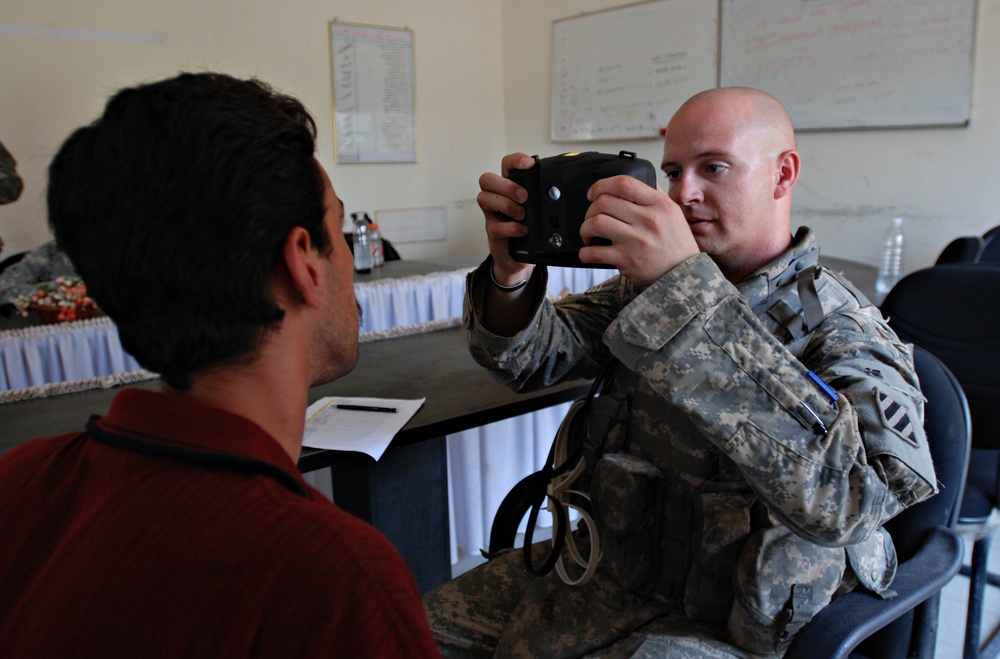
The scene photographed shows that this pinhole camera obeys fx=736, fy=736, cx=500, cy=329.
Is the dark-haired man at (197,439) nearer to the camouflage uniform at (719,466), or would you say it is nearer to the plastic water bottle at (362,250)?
the camouflage uniform at (719,466)

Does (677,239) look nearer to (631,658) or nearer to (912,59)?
(631,658)

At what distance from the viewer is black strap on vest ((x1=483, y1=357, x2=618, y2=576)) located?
1201mm

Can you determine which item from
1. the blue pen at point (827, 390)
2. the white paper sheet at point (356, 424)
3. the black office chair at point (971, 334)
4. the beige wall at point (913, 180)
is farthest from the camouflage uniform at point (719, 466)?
the beige wall at point (913, 180)

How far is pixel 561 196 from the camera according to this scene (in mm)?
1069

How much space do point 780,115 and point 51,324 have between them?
236cm

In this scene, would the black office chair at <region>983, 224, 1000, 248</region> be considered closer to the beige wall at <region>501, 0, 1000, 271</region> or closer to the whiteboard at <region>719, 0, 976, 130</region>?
the beige wall at <region>501, 0, 1000, 271</region>

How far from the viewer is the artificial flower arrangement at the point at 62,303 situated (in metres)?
2.49

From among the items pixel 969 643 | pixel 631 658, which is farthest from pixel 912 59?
pixel 631 658

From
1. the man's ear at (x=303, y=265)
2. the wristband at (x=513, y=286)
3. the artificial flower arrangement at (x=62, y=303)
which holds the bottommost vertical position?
the artificial flower arrangement at (x=62, y=303)

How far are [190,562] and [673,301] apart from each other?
63 cm

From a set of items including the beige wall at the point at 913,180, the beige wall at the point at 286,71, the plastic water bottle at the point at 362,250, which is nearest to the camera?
the beige wall at the point at 913,180

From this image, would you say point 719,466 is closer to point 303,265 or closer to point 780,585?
point 780,585

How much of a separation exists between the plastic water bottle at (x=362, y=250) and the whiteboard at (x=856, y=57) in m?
2.20

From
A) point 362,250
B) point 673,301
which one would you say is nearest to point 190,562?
point 673,301
